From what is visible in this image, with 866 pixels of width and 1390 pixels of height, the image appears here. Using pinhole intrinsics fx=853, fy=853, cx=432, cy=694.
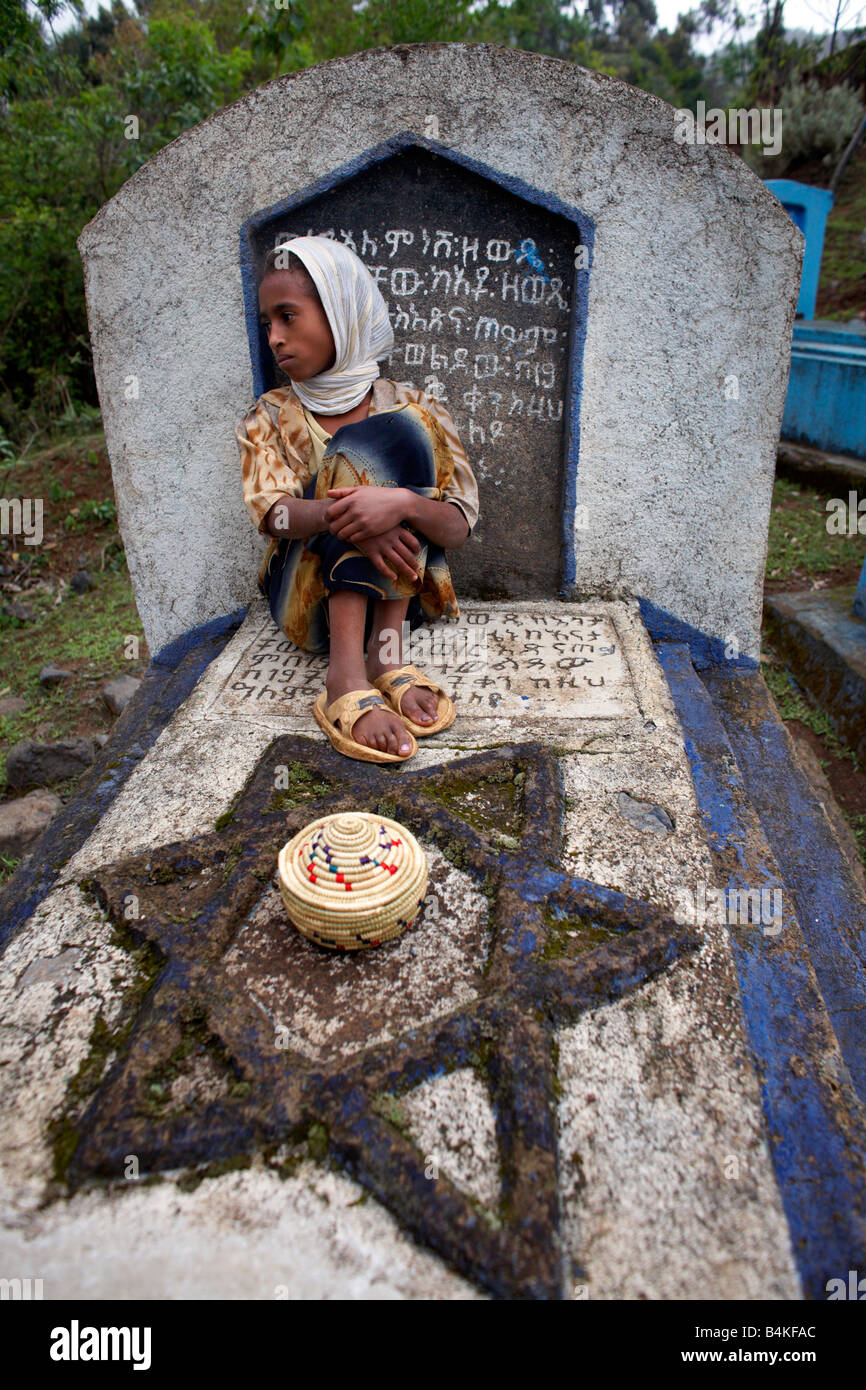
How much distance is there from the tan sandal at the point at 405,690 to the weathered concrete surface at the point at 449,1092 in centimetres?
33

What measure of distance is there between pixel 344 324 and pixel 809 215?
364 inches

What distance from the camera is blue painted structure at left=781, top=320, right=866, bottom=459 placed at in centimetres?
574

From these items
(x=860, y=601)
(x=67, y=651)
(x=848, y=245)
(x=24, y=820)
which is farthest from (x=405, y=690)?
(x=848, y=245)

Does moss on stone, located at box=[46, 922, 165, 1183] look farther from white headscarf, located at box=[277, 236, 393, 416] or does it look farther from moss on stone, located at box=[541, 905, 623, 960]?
white headscarf, located at box=[277, 236, 393, 416]

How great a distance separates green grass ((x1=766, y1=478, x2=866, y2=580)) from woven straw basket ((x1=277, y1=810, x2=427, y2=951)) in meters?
3.77

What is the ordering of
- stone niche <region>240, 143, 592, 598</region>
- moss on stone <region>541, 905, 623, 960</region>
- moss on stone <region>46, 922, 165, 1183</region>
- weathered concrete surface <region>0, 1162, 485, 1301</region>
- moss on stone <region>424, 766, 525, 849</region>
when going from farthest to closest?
stone niche <region>240, 143, 592, 598</region> → moss on stone <region>424, 766, 525, 849</region> → moss on stone <region>541, 905, 623, 960</region> → moss on stone <region>46, 922, 165, 1183</region> → weathered concrete surface <region>0, 1162, 485, 1301</region>

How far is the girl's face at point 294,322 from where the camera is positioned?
2.11 meters

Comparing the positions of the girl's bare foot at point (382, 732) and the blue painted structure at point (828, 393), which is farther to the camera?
the blue painted structure at point (828, 393)

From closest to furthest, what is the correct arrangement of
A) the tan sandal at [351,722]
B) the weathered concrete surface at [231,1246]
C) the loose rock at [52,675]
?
the weathered concrete surface at [231,1246], the tan sandal at [351,722], the loose rock at [52,675]

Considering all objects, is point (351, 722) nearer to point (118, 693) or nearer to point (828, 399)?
point (118, 693)

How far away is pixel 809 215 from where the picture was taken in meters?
9.21

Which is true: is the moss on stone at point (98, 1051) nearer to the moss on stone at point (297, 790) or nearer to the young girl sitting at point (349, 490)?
the moss on stone at point (297, 790)

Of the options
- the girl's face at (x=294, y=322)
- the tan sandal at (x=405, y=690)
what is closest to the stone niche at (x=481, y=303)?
the girl's face at (x=294, y=322)

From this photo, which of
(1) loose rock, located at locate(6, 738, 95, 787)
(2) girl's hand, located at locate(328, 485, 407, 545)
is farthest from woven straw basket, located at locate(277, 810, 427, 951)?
(1) loose rock, located at locate(6, 738, 95, 787)
